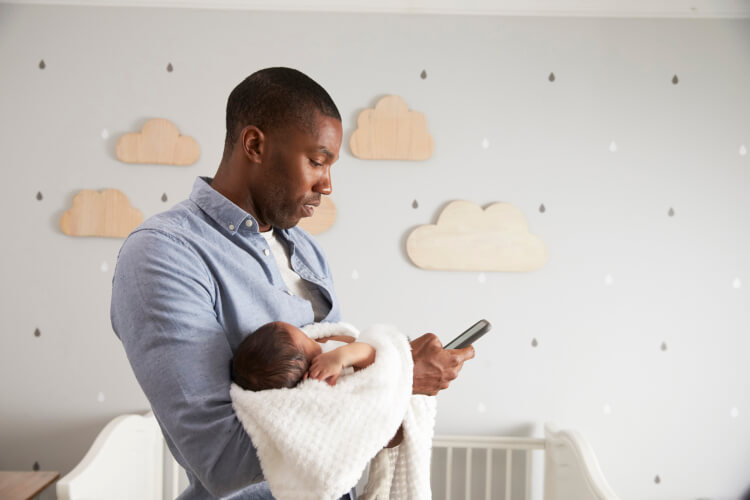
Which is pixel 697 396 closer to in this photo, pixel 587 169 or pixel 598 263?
pixel 598 263

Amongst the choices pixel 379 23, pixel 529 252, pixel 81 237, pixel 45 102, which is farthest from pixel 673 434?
pixel 45 102

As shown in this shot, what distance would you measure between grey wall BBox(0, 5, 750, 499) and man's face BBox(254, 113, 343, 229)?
1001 mm

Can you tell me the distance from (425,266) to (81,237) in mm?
1040

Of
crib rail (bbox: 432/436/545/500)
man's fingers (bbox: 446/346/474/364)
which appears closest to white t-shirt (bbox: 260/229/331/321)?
man's fingers (bbox: 446/346/474/364)

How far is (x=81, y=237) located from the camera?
72.4 inches

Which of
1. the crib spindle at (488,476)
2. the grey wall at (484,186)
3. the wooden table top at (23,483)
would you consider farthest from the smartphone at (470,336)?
the wooden table top at (23,483)

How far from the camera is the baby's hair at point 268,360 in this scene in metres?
0.71

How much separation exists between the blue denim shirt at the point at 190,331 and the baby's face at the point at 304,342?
57mm

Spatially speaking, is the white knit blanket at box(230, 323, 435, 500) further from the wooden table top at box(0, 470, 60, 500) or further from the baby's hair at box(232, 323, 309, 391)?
the wooden table top at box(0, 470, 60, 500)

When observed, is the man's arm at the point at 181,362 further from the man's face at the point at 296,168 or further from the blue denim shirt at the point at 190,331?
the man's face at the point at 296,168

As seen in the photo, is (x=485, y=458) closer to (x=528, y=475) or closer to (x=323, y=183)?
(x=528, y=475)

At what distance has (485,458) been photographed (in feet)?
6.16

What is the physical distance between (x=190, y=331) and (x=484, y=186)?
1.31 meters

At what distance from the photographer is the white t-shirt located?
3.05 ft
